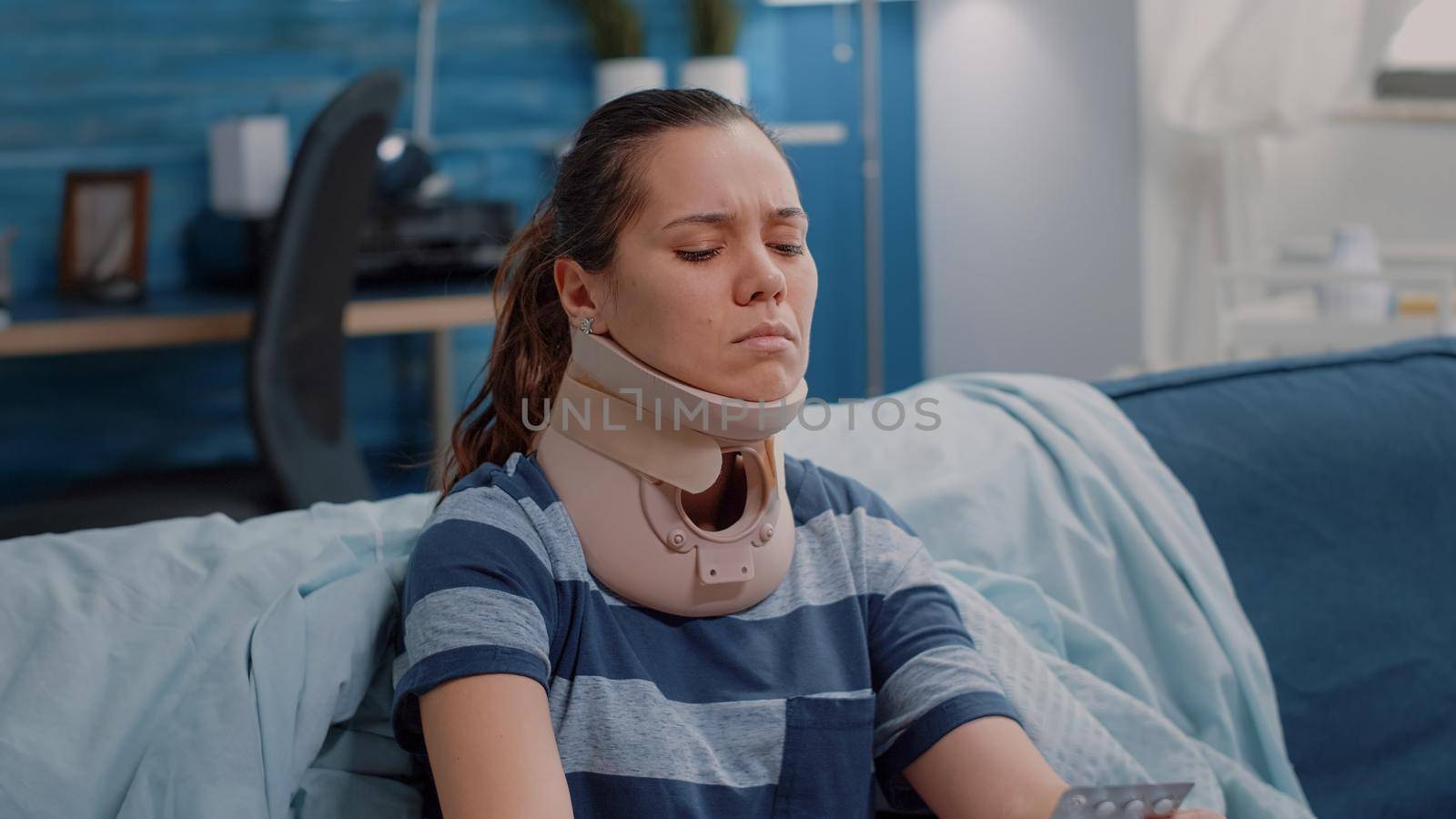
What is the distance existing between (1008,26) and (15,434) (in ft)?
8.95

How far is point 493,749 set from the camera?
0.80 meters

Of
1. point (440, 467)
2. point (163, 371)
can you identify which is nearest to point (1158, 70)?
point (163, 371)

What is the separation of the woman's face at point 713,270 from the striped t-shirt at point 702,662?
0.45 feet

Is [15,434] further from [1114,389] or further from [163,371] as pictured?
[1114,389]

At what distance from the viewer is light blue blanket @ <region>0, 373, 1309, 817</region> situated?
3.02 feet

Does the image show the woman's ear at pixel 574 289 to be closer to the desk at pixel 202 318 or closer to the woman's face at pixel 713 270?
the woman's face at pixel 713 270

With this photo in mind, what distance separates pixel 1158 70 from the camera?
11.3 ft

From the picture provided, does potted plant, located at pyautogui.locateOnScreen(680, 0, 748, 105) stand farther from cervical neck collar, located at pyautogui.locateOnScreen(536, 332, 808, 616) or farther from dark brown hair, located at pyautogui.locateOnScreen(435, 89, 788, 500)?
cervical neck collar, located at pyautogui.locateOnScreen(536, 332, 808, 616)

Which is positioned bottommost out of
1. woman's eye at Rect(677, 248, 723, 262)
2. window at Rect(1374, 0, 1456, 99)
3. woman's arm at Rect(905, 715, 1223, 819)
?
woman's arm at Rect(905, 715, 1223, 819)

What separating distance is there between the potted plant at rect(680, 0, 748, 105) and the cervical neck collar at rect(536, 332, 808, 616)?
8.96 feet

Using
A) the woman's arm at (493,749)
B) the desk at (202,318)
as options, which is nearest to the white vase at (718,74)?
the desk at (202,318)

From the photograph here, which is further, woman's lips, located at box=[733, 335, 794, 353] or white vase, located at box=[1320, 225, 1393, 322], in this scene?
white vase, located at box=[1320, 225, 1393, 322]

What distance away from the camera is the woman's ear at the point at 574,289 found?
94 centimetres

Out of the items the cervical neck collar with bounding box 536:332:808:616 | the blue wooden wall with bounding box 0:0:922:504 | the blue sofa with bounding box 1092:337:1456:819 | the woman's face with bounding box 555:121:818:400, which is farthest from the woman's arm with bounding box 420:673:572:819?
the blue wooden wall with bounding box 0:0:922:504
